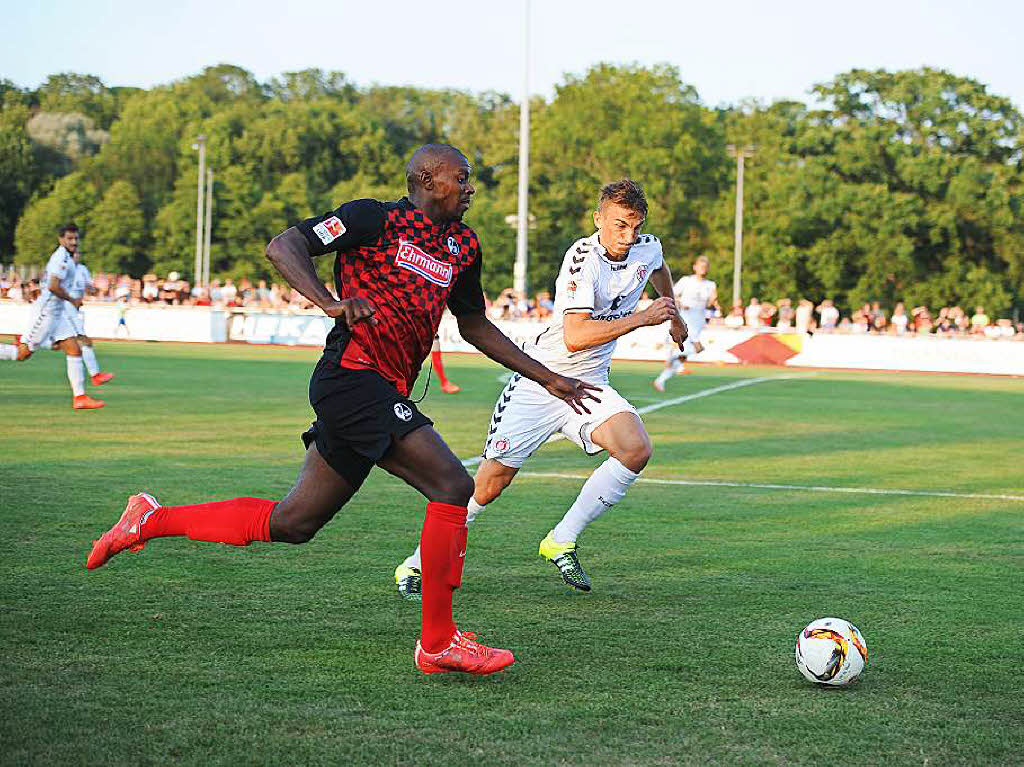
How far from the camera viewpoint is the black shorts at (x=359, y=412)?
5.39m

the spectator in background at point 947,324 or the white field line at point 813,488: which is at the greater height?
the spectator in background at point 947,324

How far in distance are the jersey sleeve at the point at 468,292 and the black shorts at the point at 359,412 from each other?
25.0 inches

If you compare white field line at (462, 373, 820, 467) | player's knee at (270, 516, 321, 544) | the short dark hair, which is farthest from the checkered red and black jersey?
white field line at (462, 373, 820, 467)

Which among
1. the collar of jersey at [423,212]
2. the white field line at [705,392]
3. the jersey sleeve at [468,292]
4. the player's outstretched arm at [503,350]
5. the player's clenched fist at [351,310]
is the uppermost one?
the collar of jersey at [423,212]

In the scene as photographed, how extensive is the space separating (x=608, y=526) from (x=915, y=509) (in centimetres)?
276

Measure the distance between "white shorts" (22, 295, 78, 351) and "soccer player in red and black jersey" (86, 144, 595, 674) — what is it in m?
12.0

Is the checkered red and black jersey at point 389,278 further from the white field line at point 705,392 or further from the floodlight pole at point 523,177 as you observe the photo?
the floodlight pole at point 523,177

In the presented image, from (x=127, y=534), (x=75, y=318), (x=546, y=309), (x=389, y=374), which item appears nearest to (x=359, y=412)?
(x=389, y=374)

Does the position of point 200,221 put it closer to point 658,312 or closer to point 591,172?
point 591,172

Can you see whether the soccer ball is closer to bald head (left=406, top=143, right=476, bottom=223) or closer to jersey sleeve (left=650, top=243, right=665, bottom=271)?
bald head (left=406, top=143, right=476, bottom=223)

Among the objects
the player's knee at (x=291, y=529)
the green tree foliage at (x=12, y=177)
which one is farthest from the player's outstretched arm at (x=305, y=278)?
the green tree foliage at (x=12, y=177)

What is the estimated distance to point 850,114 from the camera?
65438 mm

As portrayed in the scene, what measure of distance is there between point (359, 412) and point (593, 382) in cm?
285

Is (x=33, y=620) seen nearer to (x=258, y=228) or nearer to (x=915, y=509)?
(x=915, y=509)
